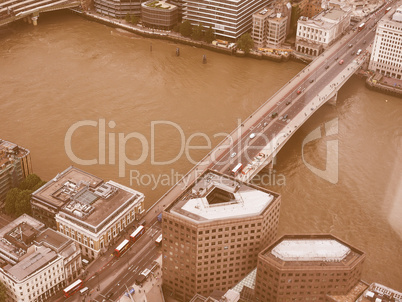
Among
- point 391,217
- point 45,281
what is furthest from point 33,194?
point 391,217

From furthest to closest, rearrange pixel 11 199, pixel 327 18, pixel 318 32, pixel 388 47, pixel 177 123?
1. pixel 327 18
2. pixel 318 32
3. pixel 388 47
4. pixel 177 123
5. pixel 11 199

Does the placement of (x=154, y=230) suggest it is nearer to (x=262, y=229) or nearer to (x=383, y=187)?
(x=262, y=229)

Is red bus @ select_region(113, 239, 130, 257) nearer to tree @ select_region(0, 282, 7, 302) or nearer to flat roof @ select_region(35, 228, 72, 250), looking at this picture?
flat roof @ select_region(35, 228, 72, 250)

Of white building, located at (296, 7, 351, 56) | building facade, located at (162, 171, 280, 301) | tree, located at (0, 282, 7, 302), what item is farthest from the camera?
white building, located at (296, 7, 351, 56)

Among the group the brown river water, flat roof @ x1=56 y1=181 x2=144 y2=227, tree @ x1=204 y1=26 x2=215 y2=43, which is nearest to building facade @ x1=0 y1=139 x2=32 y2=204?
the brown river water

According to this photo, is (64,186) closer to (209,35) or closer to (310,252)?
(310,252)

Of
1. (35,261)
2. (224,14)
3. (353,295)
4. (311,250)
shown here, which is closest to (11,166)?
(35,261)
